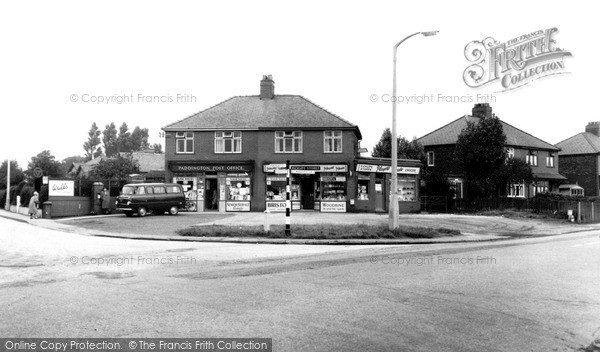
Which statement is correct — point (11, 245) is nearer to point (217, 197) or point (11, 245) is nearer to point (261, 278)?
point (261, 278)

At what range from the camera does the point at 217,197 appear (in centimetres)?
3659

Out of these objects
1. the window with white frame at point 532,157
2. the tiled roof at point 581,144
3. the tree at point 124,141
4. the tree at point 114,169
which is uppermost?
the tree at point 124,141

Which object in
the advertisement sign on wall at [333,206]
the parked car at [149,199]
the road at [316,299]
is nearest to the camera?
the road at [316,299]

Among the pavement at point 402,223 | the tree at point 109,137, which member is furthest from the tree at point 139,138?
the pavement at point 402,223

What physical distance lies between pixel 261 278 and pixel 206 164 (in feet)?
90.5

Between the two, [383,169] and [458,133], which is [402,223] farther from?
[458,133]

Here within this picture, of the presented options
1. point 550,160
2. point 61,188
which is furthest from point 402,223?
point 550,160

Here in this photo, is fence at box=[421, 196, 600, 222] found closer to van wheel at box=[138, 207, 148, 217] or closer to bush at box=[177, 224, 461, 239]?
bush at box=[177, 224, 461, 239]

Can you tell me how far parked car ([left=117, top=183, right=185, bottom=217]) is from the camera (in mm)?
29078

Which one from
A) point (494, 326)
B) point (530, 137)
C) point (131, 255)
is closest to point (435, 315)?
point (494, 326)

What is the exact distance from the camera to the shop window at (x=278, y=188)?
118 feet

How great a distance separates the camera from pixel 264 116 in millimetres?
37781

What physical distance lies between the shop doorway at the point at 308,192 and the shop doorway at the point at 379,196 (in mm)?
4533

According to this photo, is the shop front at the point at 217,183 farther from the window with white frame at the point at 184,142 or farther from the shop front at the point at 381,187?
the shop front at the point at 381,187
